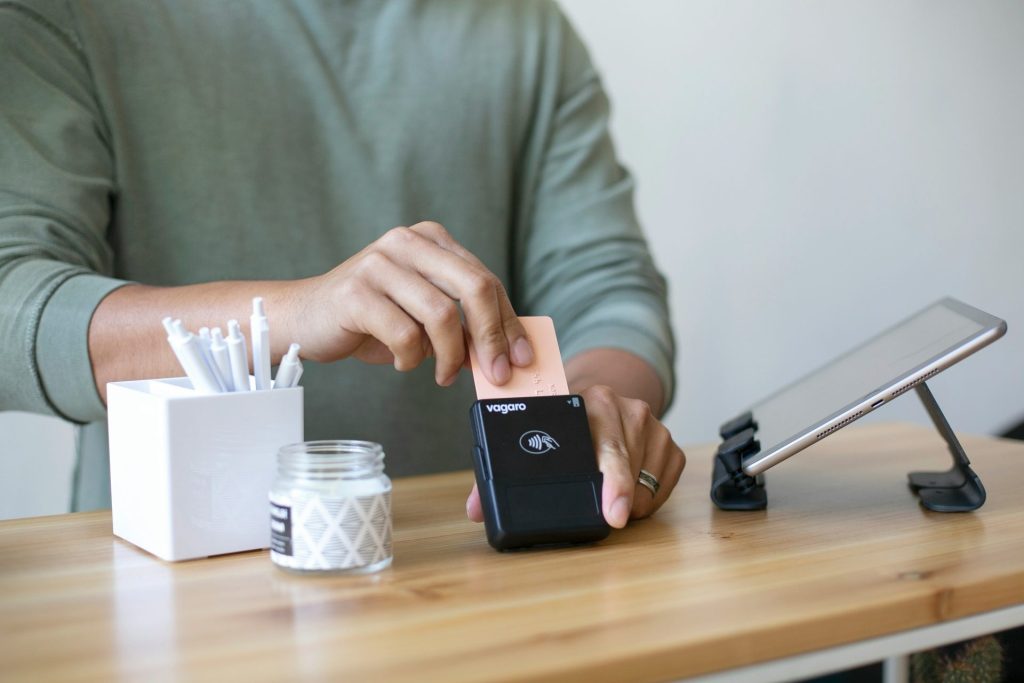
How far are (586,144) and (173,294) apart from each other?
847mm

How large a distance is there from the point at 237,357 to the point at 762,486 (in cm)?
53

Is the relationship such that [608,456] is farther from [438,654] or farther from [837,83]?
[837,83]

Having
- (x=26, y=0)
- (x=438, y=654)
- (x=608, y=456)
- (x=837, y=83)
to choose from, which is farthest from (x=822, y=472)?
(x=837, y=83)

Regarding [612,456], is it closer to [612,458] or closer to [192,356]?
[612,458]

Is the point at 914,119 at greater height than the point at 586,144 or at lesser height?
lesser

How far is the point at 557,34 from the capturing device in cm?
174

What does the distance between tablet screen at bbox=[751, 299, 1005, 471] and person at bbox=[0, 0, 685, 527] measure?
0.14 m

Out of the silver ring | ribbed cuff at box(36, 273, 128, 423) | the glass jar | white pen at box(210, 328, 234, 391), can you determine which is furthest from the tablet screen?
ribbed cuff at box(36, 273, 128, 423)

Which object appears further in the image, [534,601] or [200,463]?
[200,463]

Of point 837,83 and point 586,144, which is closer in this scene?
point 586,144

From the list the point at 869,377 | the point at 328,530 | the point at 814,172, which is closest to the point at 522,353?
the point at 328,530

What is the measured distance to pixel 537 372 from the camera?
896 mm

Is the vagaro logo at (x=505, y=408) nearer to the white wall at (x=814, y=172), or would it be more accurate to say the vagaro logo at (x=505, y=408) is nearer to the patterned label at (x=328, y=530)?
the patterned label at (x=328, y=530)

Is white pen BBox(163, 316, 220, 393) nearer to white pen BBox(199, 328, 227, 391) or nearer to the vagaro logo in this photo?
white pen BBox(199, 328, 227, 391)
